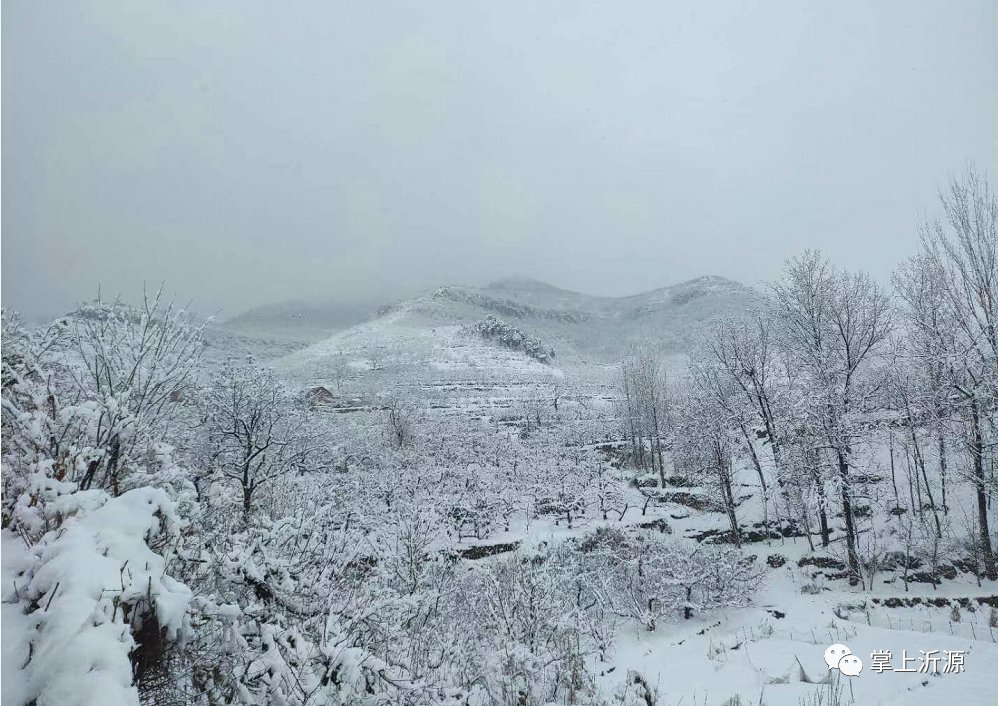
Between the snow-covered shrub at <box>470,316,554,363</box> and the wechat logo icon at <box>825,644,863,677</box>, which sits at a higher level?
the snow-covered shrub at <box>470,316,554,363</box>

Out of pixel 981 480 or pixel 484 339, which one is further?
pixel 484 339

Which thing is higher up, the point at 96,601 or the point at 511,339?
the point at 511,339

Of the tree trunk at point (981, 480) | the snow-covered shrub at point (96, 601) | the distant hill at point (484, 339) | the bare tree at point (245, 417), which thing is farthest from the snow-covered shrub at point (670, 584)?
the distant hill at point (484, 339)

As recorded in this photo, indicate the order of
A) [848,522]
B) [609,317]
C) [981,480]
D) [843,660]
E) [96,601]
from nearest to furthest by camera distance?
1. [96,601]
2. [843,660]
3. [981,480]
4. [848,522]
5. [609,317]

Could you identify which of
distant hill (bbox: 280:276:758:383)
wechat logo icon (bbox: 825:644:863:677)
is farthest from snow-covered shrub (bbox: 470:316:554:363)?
wechat logo icon (bbox: 825:644:863:677)

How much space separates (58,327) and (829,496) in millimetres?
23194

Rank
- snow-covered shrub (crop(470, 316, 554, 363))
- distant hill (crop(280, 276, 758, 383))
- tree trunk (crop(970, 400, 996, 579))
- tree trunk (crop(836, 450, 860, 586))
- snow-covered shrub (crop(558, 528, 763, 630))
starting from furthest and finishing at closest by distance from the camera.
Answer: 1. snow-covered shrub (crop(470, 316, 554, 363))
2. distant hill (crop(280, 276, 758, 383))
3. tree trunk (crop(836, 450, 860, 586))
4. snow-covered shrub (crop(558, 528, 763, 630))
5. tree trunk (crop(970, 400, 996, 579))

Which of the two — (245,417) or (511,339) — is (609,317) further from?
(245,417)

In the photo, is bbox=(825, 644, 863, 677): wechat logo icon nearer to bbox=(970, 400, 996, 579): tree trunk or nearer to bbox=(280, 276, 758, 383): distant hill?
bbox=(970, 400, 996, 579): tree trunk

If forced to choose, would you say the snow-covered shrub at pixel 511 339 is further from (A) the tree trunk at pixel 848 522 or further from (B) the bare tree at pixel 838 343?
(A) the tree trunk at pixel 848 522

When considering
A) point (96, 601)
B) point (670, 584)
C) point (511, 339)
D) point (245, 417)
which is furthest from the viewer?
point (511, 339)

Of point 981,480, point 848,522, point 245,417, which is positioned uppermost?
point 245,417

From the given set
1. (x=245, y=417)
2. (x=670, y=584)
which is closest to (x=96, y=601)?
(x=670, y=584)

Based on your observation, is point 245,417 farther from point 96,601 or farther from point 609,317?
point 609,317
